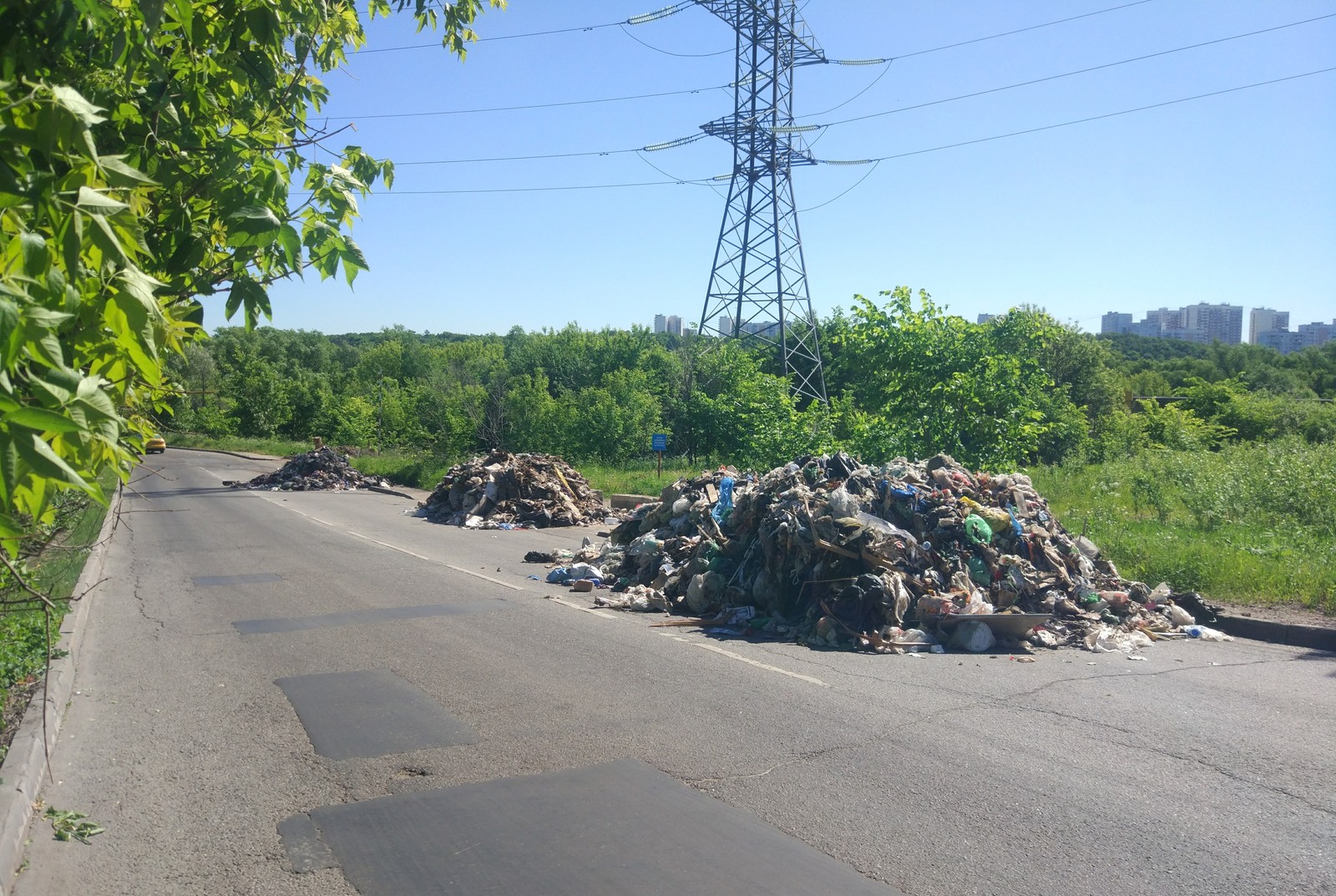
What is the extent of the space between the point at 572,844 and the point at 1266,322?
595 feet

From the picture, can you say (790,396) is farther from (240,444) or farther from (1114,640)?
(240,444)

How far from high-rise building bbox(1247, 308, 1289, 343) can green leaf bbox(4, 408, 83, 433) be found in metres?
178

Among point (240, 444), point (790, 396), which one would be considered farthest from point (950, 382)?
point (240, 444)

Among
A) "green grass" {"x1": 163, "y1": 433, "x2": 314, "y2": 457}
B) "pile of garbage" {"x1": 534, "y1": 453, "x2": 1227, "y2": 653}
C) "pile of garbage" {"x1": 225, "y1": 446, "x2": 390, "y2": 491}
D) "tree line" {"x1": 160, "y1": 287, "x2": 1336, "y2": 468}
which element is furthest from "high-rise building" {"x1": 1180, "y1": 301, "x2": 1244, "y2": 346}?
"pile of garbage" {"x1": 534, "y1": 453, "x2": 1227, "y2": 653}

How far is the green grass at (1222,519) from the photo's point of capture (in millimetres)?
12195

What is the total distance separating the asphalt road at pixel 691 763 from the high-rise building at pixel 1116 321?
599 ft

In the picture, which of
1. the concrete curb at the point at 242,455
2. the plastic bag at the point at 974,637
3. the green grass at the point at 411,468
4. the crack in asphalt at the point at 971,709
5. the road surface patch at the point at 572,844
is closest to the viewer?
the road surface patch at the point at 572,844

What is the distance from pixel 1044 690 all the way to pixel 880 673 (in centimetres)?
138

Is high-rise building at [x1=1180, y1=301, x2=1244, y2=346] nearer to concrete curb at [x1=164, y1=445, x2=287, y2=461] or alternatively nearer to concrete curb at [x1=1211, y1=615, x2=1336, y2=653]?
concrete curb at [x1=164, y1=445, x2=287, y2=461]

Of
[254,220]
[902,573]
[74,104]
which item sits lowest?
[902,573]

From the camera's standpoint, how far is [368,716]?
7.15 meters

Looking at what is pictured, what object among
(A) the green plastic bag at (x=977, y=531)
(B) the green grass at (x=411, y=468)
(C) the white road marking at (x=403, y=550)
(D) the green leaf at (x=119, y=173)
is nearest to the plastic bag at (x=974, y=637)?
(A) the green plastic bag at (x=977, y=531)

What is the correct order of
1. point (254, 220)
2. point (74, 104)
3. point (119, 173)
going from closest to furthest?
point (74, 104) < point (119, 173) < point (254, 220)

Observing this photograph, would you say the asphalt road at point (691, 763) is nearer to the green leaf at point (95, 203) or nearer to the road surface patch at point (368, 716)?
the road surface patch at point (368, 716)
